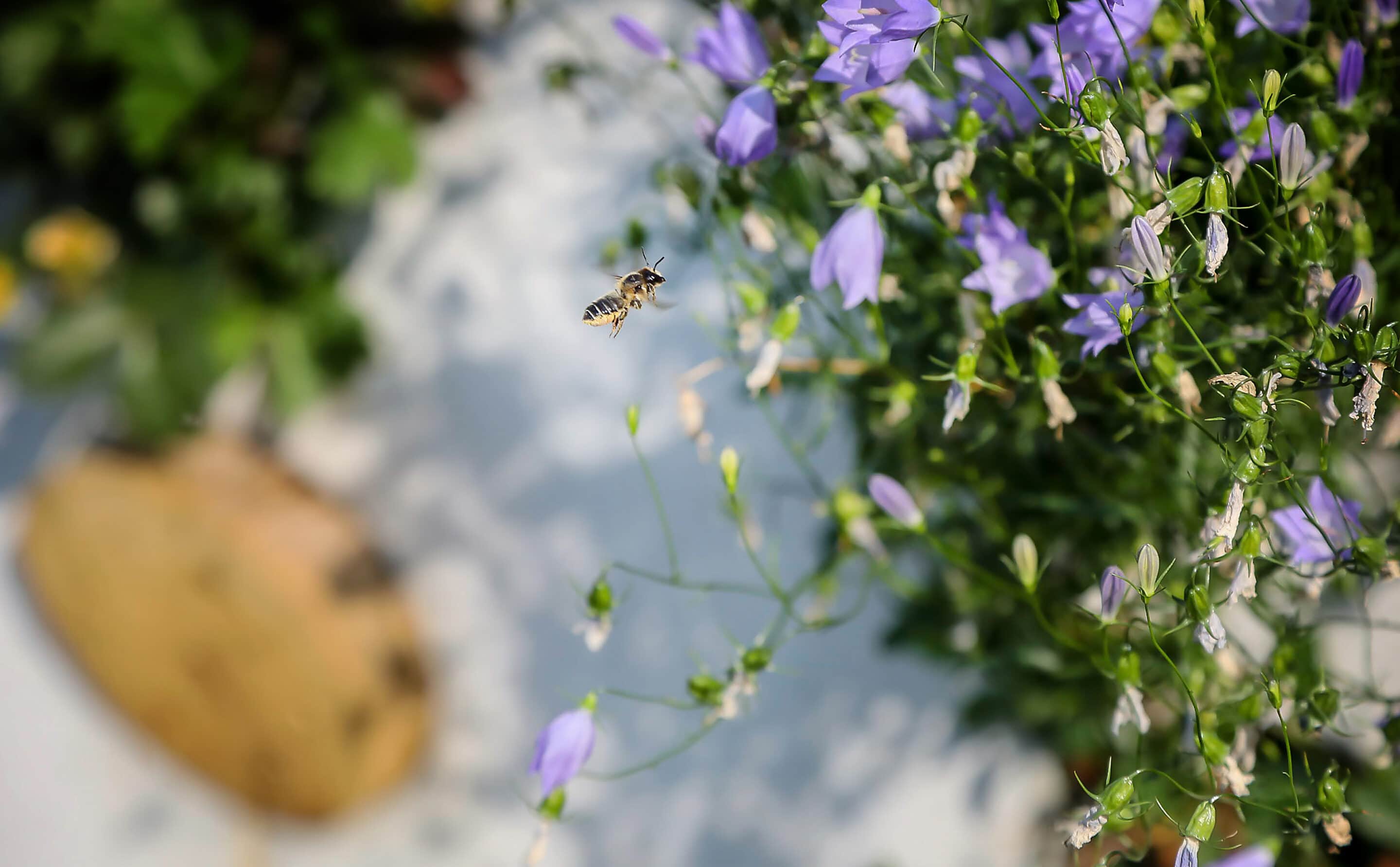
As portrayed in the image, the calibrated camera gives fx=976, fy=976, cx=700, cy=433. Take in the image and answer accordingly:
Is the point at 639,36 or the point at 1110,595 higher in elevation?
the point at 639,36

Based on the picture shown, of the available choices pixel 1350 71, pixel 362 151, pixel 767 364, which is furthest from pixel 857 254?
pixel 362 151

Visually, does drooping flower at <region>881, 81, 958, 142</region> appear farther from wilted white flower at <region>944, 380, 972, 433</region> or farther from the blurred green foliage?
the blurred green foliage

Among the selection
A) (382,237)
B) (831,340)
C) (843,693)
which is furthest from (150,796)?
(831,340)

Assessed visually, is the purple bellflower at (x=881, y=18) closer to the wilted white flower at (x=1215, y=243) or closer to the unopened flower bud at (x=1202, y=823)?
the wilted white flower at (x=1215, y=243)

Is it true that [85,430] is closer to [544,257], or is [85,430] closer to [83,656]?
[83,656]

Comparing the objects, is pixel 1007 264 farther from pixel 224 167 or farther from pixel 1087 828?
A: pixel 224 167

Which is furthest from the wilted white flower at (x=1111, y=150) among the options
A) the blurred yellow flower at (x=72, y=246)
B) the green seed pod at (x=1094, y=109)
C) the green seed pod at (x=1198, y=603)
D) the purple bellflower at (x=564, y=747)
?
the blurred yellow flower at (x=72, y=246)
